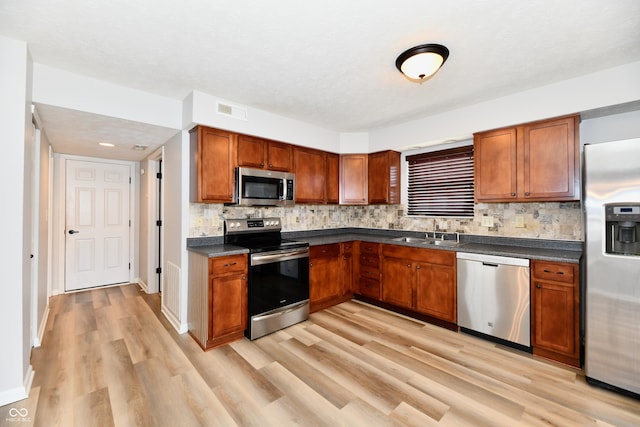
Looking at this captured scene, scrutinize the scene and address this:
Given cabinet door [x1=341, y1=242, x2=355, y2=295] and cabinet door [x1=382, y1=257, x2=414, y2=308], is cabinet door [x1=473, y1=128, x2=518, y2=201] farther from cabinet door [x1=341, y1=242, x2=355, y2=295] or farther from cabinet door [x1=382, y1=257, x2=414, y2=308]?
cabinet door [x1=341, y1=242, x2=355, y2=295]

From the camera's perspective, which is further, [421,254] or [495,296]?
[421,254]

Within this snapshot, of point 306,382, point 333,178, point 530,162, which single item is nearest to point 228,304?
point 306,382

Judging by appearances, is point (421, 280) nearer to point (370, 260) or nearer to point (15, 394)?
point (370, 260)

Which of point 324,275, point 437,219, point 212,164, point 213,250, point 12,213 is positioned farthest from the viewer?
point 437,219

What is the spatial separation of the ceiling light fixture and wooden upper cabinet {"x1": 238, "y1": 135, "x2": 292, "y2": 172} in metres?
1.83

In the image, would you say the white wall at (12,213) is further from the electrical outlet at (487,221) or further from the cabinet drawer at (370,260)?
the electrical outlet at (487,221)

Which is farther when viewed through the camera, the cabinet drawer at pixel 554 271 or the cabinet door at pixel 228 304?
the cabinet door at pixel 228 304

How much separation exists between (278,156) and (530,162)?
2.77 m

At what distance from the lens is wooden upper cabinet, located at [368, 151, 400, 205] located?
4.10 meters

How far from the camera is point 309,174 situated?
3.96 meters

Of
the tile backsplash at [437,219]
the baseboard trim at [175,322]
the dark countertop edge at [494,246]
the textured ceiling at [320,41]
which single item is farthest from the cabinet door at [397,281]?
the baseboard trim at [175,322]

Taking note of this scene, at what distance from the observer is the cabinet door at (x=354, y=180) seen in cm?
432

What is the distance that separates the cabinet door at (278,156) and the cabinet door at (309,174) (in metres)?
0.12

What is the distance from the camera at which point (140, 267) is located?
488cm
